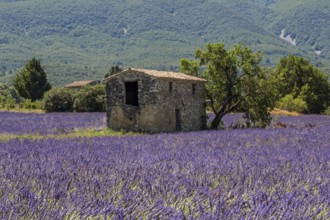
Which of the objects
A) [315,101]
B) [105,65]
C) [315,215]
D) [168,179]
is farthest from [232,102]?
[105,65]

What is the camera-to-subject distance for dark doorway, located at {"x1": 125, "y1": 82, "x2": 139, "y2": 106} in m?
22.5

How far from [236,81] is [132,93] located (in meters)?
5.01

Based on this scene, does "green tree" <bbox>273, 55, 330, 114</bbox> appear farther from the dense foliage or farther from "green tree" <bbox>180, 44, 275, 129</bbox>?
"green tree" <bbox>180, 44, 275, 129</bbox>

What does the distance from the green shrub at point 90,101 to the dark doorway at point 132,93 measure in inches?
732

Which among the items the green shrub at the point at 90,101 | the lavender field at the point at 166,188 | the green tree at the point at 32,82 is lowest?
the lavender field at the point at 166,188

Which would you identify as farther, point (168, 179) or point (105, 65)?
point (105, 65)

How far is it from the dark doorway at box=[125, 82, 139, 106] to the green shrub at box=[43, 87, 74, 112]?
69.2 feet

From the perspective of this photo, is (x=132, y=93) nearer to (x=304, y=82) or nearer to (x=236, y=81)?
(x=236, y=81)

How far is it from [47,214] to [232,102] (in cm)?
2169

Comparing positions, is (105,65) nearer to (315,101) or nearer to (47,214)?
(315,101)

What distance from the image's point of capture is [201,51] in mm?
23844

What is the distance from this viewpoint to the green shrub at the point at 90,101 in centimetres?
4122

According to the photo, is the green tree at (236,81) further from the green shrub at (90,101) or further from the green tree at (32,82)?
the green tree at (32,82)

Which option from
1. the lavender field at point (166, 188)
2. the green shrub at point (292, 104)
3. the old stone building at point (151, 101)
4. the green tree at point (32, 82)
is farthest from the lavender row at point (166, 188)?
the green tree at point (32, 82)
